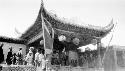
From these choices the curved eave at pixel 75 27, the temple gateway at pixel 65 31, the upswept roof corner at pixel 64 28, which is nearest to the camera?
the curved eave at pixel 75 27

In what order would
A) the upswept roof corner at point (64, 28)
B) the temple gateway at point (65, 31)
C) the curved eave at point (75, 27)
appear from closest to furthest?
1. the curved eave at point (75, 27)
2. the upswept roof corner at point (64, 28)
3. the temple gateway at point (65, 31)

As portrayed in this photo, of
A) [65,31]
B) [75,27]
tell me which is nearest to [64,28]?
[65,31]

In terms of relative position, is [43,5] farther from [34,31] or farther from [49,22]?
[34,31]

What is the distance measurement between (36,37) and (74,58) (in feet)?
15.5

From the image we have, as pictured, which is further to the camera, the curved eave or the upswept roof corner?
the upswept roof corner

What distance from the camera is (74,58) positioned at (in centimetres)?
1647

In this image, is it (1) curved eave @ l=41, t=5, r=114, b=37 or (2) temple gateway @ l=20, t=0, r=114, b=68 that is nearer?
(1) curved eave @ l=41, t=5, r=114, b=37

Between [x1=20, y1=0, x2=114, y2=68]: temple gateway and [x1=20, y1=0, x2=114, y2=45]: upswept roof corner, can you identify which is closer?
[x1=20, y1=0, x2=114, y2=45]: upswept roof corner

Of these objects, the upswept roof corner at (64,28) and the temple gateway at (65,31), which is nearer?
the upswept roof corner at (64,28)

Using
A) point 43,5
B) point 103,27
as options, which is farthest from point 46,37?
point 103,27

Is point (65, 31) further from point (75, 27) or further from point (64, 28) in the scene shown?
point (75, 27)

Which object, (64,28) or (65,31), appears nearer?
(64,28)

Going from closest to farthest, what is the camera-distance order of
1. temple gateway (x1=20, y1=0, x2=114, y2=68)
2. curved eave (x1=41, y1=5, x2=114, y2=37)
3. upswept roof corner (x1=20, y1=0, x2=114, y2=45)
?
curved eave (x1=41, y1=5, x2=114, y2=37) → upswept roof corner (x1=20, y1=0, x2=114, y2=45) → temple gateway (x1=20, y1=0, x2=114, y2=68)

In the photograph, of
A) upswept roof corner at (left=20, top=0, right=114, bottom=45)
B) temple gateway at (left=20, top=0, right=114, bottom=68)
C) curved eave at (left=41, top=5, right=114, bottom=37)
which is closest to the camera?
curved eave at (left=41, top=5, right=114, bottom=37)
